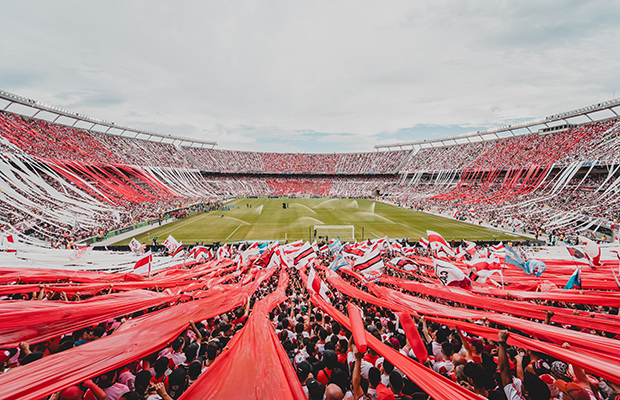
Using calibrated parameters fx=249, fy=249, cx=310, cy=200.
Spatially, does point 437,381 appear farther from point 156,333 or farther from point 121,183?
point 121,183

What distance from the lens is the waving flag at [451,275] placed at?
7.43 meters

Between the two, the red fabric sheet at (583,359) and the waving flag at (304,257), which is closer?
the red fabric sheet at (583,359)

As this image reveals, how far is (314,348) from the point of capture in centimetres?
450

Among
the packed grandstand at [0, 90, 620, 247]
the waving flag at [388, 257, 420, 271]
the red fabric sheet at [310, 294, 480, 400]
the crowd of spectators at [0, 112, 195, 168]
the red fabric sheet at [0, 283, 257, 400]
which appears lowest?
the waving flag at [388, 257, 420, 271]

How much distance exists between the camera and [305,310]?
822 centimetres

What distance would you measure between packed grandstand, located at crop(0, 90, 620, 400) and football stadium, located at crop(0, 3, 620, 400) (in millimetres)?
44

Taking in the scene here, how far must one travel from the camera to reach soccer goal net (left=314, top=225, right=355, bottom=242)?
94.9 ft

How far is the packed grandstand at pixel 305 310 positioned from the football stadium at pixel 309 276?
44mm

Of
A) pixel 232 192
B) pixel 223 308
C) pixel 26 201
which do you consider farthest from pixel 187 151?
pixel 223 308

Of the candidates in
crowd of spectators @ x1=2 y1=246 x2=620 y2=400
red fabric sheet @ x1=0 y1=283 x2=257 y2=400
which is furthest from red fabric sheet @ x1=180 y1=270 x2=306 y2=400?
red fabric sheet @ x1=0 y1=283 x2=257 y2=400

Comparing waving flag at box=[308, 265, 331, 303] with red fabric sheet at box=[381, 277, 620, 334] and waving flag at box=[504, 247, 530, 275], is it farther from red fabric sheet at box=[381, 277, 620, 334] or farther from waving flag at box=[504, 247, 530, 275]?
waving flag at box=[504, 247, 530, 275]

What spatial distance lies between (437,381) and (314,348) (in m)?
2.11

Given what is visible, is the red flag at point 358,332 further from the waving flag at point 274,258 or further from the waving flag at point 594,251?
the waving flag at point 594,251

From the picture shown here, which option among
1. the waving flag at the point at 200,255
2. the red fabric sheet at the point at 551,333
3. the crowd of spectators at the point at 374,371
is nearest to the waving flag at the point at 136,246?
the waving flag at the point at 200,255
